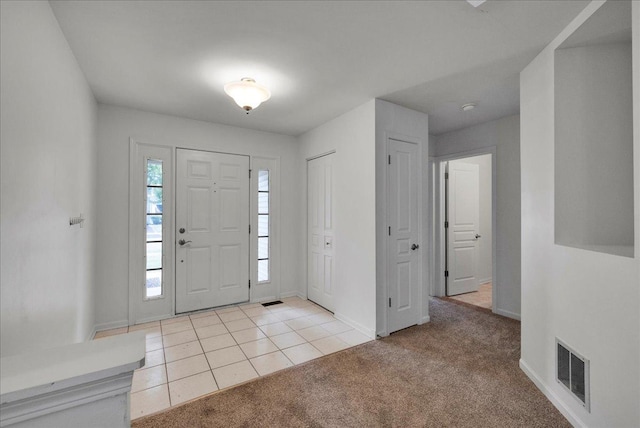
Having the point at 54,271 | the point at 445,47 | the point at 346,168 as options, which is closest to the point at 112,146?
the point at 54,271

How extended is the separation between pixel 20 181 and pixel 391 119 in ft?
9.67

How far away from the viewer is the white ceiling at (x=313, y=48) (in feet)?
5.52

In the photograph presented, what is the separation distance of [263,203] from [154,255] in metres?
1.55

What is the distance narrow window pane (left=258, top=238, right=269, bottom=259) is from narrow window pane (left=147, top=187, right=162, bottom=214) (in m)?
1.38

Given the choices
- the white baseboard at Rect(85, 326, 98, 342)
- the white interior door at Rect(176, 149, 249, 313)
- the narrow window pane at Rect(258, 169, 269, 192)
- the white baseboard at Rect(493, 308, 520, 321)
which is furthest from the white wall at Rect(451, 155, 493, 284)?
the white baseboard at Rect(85, 326, 98, 342)

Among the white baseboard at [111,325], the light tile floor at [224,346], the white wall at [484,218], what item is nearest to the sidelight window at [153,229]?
the white baseboard at [111,325]

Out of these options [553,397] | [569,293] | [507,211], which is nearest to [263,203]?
[507,211]

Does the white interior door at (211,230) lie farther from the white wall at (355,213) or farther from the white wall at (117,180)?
the white wall at (355,213)

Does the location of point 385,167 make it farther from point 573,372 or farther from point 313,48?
point 573,372

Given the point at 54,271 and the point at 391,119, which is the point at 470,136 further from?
the point at 54,271

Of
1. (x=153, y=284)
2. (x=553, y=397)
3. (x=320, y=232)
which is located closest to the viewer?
(x=553, y=397)

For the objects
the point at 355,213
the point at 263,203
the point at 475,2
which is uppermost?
the point at 475,2

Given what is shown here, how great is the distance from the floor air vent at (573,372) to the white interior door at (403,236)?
144cm

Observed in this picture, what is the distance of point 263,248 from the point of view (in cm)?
421
